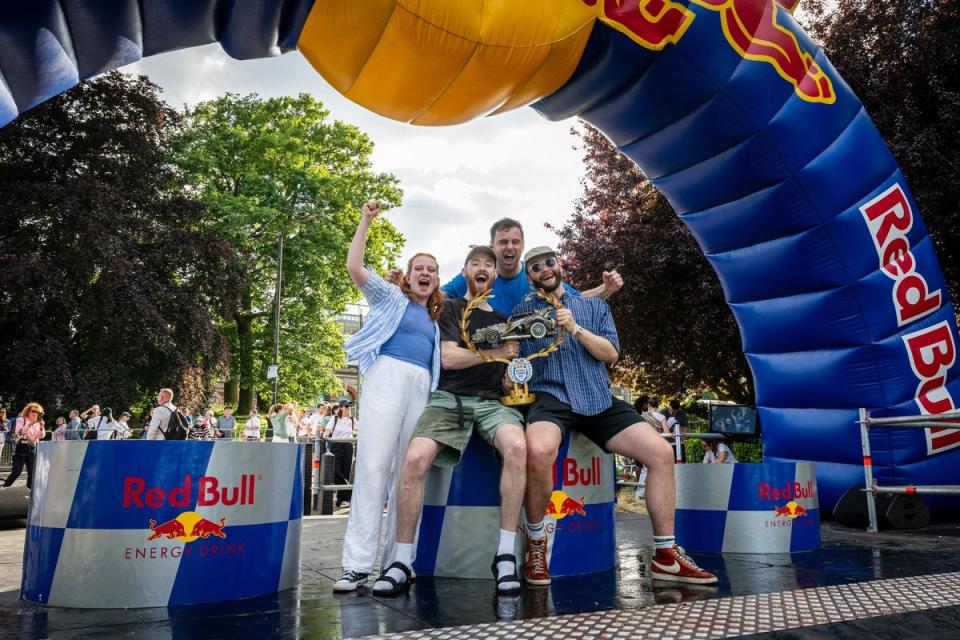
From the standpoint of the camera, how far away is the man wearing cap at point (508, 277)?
466 cm

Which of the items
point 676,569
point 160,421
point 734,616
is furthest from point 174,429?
point 734,616

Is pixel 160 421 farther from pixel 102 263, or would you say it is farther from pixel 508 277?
pixel 102 263

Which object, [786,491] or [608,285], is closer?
[608,285]

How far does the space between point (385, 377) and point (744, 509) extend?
2.60 meters

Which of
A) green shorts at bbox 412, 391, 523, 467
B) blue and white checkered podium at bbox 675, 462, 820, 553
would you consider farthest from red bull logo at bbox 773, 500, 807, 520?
green shorts at bbox 412, 391, 523, 467

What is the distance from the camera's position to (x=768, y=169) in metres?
6.02

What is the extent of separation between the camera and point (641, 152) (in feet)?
20.8

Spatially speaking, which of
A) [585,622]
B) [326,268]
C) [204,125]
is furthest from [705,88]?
[204,125]

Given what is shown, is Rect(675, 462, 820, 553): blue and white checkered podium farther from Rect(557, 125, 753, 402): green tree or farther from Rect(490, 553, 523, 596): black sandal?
Rect(557, 125, 753, 402): green tree

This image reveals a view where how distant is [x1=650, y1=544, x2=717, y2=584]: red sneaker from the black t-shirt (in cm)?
118

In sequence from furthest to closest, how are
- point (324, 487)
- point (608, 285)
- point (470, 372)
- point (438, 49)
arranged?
point (324, 487) → point (438, 49) → point (608, 285) → point (470, 372)

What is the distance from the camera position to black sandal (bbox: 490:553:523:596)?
3453 mm

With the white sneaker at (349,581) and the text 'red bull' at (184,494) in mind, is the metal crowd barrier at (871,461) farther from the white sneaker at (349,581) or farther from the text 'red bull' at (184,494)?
the text 'red bull' at (184,494)

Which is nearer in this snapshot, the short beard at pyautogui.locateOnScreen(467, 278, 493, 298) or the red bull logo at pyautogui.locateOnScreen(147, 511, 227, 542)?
the red bull logo at pyautogui.locateOnScreen(147, 511, 227, 542)
